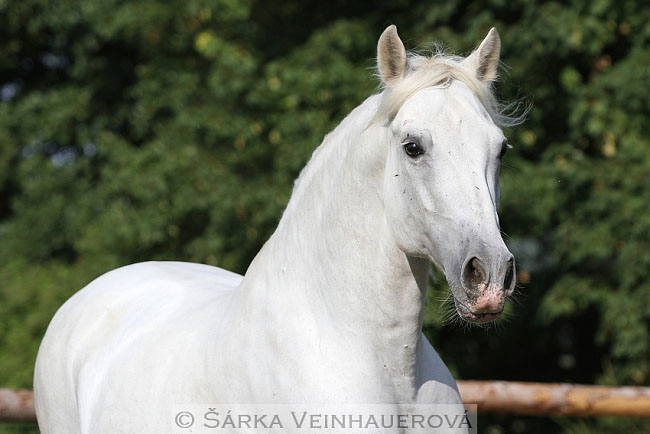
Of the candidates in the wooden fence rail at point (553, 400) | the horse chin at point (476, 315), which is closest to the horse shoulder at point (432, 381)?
the horse chin at point (476, 315)

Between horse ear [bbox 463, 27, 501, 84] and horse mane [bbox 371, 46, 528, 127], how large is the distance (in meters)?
0.05

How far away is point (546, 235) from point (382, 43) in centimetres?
637

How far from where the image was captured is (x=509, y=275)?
2.13 m

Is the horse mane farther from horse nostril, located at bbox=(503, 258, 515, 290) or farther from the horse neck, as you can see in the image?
horse nostril, located at bbox=(503, 258, 515, 290)

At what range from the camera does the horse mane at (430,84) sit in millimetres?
2387

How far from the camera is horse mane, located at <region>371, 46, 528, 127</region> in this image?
2.39 meters

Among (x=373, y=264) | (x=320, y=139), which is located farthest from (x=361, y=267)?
(x=320, y=139)

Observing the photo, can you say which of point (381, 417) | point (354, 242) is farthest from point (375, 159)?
point (381, 417)

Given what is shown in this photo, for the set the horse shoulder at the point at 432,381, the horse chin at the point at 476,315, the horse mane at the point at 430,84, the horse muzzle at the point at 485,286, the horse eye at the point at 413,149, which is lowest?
the horse shoulder at the point at 432,381

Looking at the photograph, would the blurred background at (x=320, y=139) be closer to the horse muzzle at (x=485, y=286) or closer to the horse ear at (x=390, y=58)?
the horse ear at (x=390, y=58)

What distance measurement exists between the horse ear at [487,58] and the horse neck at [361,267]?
339mm

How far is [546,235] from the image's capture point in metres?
8.45

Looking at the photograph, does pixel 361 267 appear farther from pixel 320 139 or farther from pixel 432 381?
pixel 320 139

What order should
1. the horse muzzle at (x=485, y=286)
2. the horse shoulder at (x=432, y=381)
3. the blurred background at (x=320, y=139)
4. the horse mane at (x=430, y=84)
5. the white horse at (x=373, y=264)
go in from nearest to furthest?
1. the horse muzzle at (x=485, y=286)
2. the white horse at (x=373, y=264)
3. the horse mane at (x=430, y=84)
4. the horse shoulder at (x=432, y=381)
5. the blurred background at (x=320, y=139)
